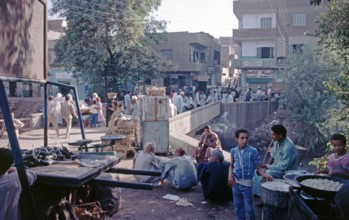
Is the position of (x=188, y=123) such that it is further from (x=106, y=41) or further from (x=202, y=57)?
(x=202, y=57)

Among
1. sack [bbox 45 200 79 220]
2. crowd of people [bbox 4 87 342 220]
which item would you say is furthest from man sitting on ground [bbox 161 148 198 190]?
sack [bbox 45 200 79 220]

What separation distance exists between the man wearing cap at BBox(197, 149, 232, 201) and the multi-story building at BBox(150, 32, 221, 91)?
27344mm

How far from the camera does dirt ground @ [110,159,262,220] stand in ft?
20.5

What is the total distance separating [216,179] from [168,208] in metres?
1.04

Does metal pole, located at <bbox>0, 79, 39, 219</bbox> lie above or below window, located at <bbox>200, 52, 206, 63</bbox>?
below

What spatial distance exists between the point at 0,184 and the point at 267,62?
115ft

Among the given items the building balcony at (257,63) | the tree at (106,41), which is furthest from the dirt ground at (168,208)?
the building balcony at (257,63)

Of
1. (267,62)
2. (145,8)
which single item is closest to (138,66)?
(145,8)

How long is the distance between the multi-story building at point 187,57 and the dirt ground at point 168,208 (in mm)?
26975

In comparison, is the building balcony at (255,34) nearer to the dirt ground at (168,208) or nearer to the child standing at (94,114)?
the child standing at (94,114)

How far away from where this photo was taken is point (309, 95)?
2473 centimetres

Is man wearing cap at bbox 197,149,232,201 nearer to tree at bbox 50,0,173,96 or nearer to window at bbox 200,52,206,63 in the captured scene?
tree at bbox 50,0,173,96

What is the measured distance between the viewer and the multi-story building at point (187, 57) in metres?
36.0

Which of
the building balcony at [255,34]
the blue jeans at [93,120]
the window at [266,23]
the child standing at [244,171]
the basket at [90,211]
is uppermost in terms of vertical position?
the window at [266,23]
